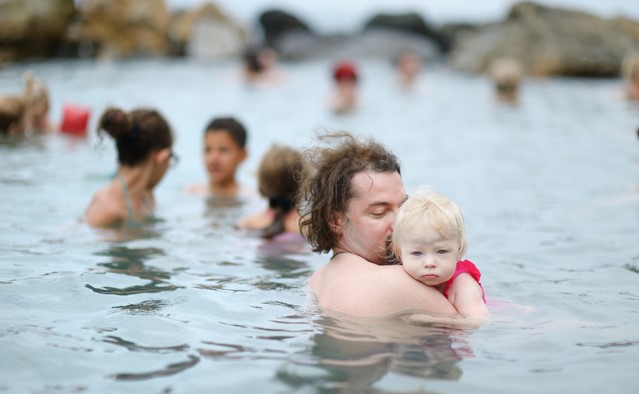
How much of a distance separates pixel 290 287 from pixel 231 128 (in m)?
3.27

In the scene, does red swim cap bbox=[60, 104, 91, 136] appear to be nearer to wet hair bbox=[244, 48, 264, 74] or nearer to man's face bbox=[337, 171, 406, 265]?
wet hair bbox=[244, 48, 264, 74]

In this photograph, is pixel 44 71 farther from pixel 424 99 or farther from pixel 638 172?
pixel 638 172

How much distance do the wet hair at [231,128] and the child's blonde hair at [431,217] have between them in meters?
4.36

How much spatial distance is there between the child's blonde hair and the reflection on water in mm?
433

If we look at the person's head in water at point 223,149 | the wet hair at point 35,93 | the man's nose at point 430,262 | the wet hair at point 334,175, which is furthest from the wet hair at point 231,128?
the man's nose at point 430,262

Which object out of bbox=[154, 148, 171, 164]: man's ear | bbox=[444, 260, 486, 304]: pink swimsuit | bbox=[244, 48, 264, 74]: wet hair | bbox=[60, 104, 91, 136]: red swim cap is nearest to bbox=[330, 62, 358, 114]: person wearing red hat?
bbox=[244, 48, 264, 74]: wet hair

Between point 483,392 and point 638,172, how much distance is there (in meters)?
7.65

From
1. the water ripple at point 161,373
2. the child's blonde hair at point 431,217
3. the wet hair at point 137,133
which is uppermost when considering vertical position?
the wet hair at point 137,133

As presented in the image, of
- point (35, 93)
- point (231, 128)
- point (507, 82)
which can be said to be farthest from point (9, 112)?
point (507, 82)

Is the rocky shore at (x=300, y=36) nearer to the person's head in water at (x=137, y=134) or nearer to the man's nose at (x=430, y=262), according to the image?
the person's head in water at (x=137, y=134)

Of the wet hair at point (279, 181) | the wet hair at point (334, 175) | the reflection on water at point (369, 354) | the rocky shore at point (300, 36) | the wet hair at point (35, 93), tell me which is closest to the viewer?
the reflection on water at point (369, 354)

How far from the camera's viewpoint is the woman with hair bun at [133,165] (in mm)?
7031

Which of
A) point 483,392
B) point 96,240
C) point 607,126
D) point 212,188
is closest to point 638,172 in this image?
point 607,126

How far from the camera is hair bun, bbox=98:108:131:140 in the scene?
6.86 m
